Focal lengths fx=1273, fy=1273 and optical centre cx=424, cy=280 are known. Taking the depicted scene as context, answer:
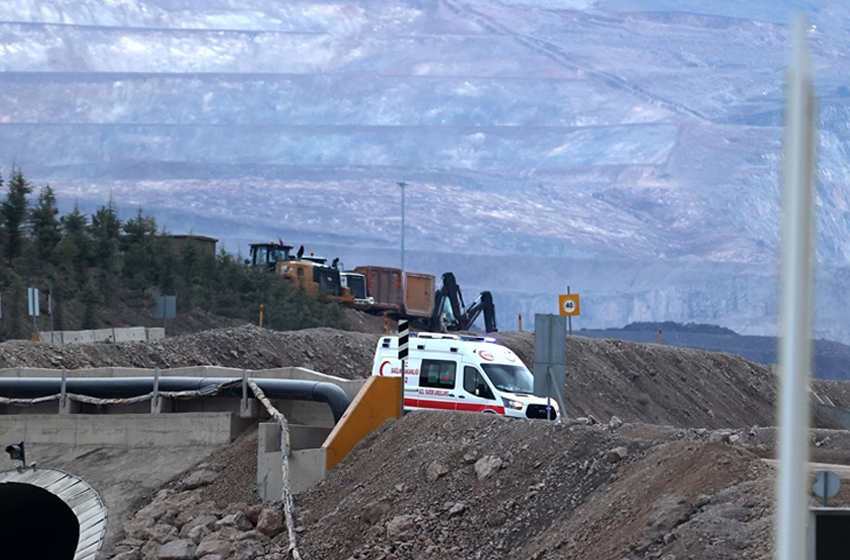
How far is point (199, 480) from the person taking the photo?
22984 mm

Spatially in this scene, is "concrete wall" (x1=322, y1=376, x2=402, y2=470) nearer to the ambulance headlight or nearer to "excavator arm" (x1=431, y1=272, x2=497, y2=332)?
the ambulance headlight

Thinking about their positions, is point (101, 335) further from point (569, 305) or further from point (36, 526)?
point (569, 305)

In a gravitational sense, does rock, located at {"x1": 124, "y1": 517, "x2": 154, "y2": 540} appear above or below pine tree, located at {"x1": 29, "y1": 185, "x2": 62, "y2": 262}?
below

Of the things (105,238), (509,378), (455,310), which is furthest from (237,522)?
(105,238)

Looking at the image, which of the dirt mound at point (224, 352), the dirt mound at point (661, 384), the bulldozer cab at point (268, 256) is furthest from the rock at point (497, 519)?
the bulldozer cab at point (268, 256)

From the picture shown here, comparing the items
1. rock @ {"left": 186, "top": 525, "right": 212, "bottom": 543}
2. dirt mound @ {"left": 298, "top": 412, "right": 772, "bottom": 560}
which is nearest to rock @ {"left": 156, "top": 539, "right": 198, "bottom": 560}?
rock @ {"left": 186, "top": 525, "right": 212, "bottom": 543}

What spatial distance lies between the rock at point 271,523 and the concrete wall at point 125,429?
520cm

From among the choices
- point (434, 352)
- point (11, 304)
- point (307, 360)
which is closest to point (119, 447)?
point (434, 352)

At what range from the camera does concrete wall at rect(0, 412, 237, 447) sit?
24.8 metres

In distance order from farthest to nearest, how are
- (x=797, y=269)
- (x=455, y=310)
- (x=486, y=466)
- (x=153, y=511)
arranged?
(x=455, y=310)
(x=153, y=511)
(x=486, y=466)
(x=797, y=269)

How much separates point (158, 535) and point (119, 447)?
556 cm

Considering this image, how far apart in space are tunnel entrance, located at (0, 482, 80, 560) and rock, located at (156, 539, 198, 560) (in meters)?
9.66

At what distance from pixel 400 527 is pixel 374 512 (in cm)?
94

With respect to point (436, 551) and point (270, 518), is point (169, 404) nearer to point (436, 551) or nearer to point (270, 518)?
point (270, 518)
